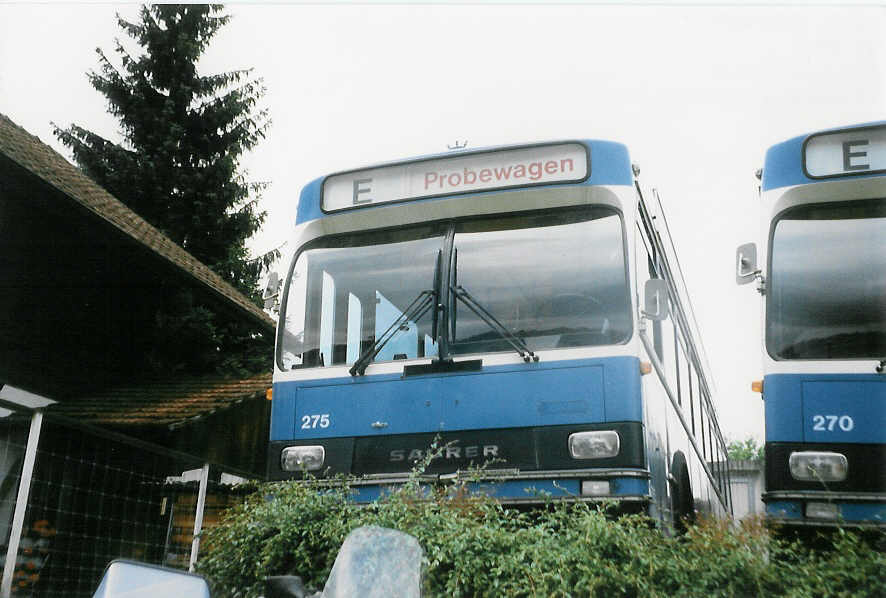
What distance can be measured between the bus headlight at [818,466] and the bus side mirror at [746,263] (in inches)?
50.7

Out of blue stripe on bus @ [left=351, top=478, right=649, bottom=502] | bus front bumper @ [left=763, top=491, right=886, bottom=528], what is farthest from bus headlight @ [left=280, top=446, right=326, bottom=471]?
bus front bumper @ [left=763, top=491, right=886, bottom=528]

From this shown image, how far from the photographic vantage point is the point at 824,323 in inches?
230

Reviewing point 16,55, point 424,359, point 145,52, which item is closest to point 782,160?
point 424,359

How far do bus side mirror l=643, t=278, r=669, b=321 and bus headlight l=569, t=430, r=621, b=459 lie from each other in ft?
2.94

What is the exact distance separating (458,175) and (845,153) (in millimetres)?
2802

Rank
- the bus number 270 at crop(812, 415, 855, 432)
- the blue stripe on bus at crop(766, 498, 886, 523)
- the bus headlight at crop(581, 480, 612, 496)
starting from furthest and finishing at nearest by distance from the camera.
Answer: the bus headlight at crop(581, 480, 612, 496) → the bus number 270 at crop(812, 415, 855, 432) → the blue stripe on bus at crop(766, 498, 886, 523)

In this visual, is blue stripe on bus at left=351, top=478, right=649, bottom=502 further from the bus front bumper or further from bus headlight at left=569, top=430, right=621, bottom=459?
the bus front bumper

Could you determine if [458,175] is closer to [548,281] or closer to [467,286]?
[467,286]

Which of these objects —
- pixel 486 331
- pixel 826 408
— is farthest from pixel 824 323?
pixel 486 331

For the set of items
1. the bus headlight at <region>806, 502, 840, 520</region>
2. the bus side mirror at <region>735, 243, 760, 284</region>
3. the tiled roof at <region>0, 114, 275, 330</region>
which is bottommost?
the bus headlight at <region>806, 502, 840, 520</region>

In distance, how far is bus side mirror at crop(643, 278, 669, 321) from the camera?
603 centimetres

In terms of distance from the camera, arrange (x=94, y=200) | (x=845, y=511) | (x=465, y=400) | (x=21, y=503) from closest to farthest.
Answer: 1. (x=845, y=511)
2. (x=465, y=400)
3. (x=21, y=503)
4. (x=94, y=200)

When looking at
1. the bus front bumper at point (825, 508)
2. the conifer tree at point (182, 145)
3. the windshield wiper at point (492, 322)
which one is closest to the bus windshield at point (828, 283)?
the bus front bumper at point (825, 508)

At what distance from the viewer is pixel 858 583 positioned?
14.4 feet
